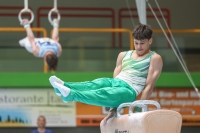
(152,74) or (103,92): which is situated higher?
(152,74)

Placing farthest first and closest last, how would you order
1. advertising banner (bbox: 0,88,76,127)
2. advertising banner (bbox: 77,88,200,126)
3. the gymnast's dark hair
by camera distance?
advertising banner (bbox: 77,88,200,126) → advertising banner (bbox: 0,88,76,127) → the gymnast's dark hair

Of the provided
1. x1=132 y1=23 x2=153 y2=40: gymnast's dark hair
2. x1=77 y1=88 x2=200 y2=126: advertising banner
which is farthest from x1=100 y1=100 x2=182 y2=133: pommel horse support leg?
x1=77 y1=88 x2=200 y2=126: advertising banner

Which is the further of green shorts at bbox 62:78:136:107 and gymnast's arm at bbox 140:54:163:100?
gymnast's arm at bbox 140:54:163:100

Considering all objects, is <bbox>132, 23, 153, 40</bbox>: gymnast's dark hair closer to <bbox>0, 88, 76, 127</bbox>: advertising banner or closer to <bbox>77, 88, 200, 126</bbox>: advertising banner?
<bbox>0, 88, 76, 127</bbox>: advertising banner

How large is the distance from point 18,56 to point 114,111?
16.5 ft

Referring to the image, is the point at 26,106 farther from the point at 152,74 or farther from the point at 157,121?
the point at 157,121

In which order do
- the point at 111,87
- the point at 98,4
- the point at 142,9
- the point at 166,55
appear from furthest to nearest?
the point at 98,4 < the point at 166,55 < the point at 142,9 < the point at 111,87

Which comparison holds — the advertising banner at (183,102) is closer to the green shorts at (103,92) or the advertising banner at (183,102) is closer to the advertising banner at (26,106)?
the advertising banner at (26,106)

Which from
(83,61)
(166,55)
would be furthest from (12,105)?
(166,55)

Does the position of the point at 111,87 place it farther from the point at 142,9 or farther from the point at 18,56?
the point at 18,56

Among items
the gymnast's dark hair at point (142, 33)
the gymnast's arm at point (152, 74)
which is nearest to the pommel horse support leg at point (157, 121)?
the gymnast's arm at point (152, 74)

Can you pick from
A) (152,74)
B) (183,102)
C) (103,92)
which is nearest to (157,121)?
(103,92)

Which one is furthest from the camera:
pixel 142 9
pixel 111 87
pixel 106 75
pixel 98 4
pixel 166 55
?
pixel 98 4

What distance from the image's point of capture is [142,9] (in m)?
8.16
